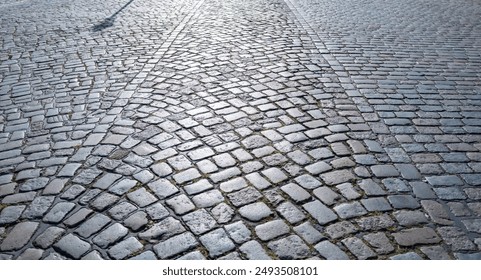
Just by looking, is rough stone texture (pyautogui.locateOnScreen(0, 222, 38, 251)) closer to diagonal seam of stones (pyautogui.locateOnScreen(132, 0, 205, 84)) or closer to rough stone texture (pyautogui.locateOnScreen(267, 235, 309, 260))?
rough stone texture (pyautogui.locateOnScreen(267, 235, 309, 260))

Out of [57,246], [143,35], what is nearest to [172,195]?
[57,246]

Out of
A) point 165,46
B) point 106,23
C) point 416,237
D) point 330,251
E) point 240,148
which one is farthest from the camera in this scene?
point 106,23

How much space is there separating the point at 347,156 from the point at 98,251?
244 centimetres

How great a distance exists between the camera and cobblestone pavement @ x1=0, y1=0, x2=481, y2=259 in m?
2.84

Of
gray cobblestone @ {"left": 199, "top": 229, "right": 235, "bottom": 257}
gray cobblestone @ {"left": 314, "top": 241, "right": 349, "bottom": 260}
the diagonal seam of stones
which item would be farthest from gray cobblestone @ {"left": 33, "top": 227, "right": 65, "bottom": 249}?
the diagonal seam of stones

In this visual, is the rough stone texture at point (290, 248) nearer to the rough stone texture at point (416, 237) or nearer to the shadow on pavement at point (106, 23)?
the rough stone texture at point (416, 237)

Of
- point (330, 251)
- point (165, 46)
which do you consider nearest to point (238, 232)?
point (330, 251)

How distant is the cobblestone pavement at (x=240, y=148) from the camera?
284 centimetres

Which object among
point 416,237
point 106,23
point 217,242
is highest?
point 416,237

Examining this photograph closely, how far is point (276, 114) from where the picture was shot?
4.60 metres

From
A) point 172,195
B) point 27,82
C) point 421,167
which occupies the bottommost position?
point 27,82

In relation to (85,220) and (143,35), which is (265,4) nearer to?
Result: (143,35)

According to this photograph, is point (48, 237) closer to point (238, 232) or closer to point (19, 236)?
point (19, 236)

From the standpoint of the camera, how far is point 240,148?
389 centimetres
